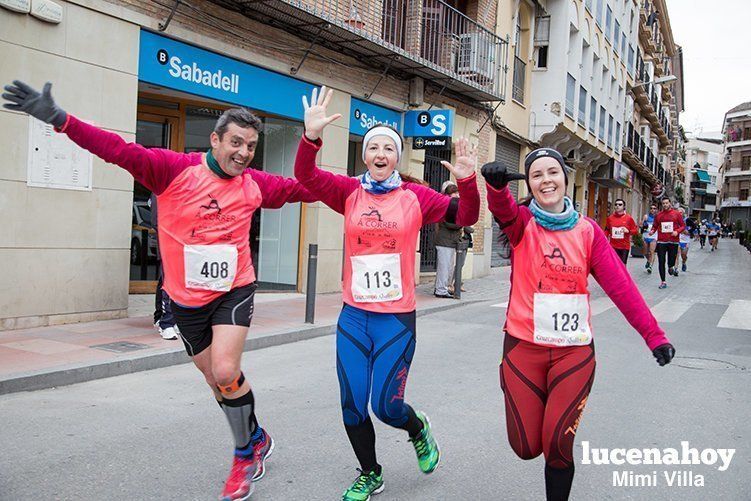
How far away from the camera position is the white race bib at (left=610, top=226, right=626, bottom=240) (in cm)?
1448

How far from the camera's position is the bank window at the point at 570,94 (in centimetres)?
2428

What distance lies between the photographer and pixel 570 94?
24781 mm

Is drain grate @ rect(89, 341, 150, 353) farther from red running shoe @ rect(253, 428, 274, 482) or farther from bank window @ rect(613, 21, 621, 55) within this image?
bank window @ rect(613, 21, 621, 55)

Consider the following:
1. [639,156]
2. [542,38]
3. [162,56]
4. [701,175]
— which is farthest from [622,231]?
[701,175]

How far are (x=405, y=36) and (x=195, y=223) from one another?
40.7 ft

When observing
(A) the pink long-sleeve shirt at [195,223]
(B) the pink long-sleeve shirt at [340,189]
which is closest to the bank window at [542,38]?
(B) the pink long-sleeve shirt at [340,189]

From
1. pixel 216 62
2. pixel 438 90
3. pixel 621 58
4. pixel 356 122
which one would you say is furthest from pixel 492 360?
pixel 621 58

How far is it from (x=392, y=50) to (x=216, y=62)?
3.84 metres

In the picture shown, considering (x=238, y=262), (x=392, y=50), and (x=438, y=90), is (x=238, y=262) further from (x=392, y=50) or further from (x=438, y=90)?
(x=438, y=90)

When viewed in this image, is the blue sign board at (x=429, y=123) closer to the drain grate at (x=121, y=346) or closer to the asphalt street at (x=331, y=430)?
the asphalt street at (x=331, y=430)

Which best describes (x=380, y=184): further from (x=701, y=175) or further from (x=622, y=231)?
(x=701, y=175)

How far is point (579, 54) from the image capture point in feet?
84.5

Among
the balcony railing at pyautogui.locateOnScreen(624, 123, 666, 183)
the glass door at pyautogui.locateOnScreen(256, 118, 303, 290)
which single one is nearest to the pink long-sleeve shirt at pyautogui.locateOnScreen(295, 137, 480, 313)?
the glass door at pyautogui.locateOnScreen(256, 118, 303, 290)

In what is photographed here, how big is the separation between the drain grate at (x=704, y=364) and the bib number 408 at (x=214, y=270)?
567 centimetres
